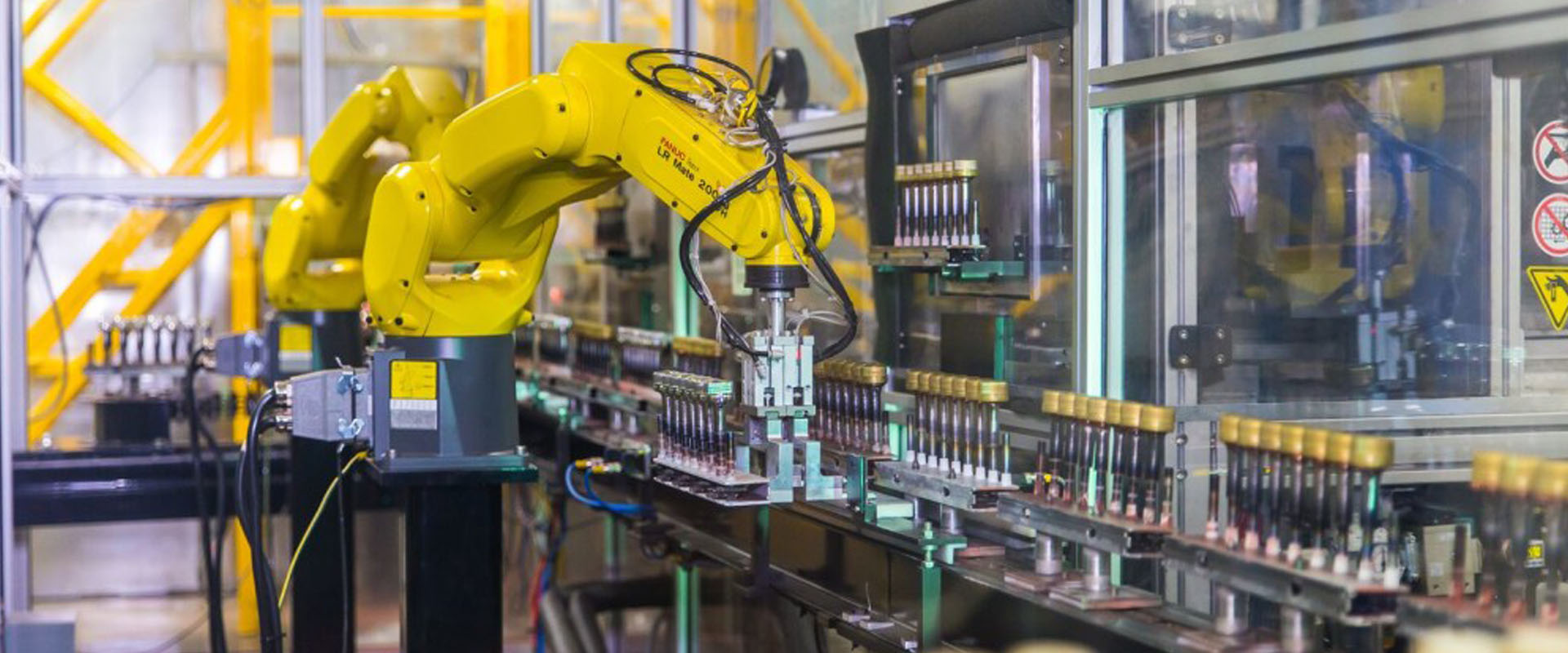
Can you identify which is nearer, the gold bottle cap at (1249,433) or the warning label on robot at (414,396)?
the gold bottle cap at (1249,433)

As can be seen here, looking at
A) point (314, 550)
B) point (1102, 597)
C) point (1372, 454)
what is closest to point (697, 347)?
point (314, 550)

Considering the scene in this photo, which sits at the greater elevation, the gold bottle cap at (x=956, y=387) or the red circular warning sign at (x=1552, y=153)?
the red circular warning sign at (x=1552, y=153)

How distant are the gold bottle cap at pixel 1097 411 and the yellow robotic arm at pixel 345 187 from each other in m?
2.68

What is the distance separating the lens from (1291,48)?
111 inches

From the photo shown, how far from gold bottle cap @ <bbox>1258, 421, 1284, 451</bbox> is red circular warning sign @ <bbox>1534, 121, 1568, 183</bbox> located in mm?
748

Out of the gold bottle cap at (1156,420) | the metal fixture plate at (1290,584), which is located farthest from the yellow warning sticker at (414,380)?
the metal fixture plate at (1290,584)

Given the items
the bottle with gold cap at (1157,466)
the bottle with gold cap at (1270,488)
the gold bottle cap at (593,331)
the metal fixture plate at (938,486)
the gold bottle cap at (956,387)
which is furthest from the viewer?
the gold bottle cap at (593,331)

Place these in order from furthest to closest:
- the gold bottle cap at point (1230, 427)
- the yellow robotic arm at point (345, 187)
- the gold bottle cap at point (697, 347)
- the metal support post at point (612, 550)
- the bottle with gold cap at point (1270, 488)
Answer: the metal support post at point (612, 550) < the yellow robotic arm at point (345, 187) < the gold bottle cap at point (697, 347) < the gold bottle cap at point (1230, 427) < the bottle with gold cap at point (1270, 488)

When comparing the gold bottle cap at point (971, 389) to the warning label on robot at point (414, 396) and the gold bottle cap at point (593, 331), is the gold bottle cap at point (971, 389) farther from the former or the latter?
the gold bottle cap at point (593, 331)

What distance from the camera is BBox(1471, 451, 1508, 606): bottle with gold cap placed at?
220 cm

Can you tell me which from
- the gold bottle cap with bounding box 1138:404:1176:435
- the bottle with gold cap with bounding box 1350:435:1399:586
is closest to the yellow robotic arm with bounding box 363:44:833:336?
the gold bottle cap with bounding box 1138:404:1176:435

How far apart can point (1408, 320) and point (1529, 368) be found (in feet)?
0.69

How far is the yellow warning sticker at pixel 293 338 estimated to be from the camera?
522 centimetres

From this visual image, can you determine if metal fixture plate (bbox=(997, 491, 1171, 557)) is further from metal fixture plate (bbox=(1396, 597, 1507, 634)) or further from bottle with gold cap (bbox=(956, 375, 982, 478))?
metal fixture plate (bbox=(1396, 597, 1507, 634))
